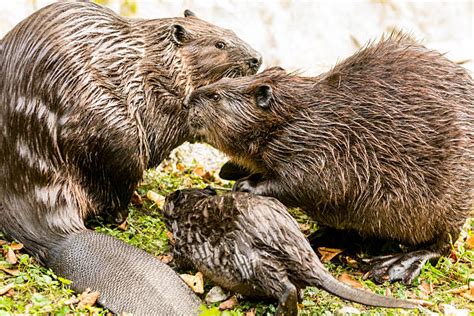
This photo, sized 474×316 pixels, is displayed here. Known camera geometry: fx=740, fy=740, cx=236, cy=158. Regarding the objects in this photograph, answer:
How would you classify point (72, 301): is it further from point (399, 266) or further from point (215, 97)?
point (399, 266)

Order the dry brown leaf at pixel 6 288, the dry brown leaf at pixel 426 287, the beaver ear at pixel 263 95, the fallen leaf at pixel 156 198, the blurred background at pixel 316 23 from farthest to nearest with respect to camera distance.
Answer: the blurred background at pixel 316 23 → the fallen leaf at pixel 156 198 → the beaver ear at pixel 263 95 → the dry brown leaf at pixel 426 287 → the dry brown leaf at pixel 6 288

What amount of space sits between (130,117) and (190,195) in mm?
522

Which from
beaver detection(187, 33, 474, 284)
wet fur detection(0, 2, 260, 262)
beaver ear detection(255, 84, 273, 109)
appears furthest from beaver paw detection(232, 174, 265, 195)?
wet fur detection(0, 2, 260, 262)

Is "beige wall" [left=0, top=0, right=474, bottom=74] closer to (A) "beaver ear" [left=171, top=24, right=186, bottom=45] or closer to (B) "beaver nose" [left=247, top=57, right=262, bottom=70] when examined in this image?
(B) "beaver nose" [left=247, top=57, right=262, bottom=70]

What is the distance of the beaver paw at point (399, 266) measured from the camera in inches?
151

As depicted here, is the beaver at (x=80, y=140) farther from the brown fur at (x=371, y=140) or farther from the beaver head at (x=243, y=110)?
the brown fur at (x=371, y=140)

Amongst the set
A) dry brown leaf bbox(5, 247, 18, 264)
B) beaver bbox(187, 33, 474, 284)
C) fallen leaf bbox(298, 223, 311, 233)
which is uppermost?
beaver bbox(187, 33, 474, 284)

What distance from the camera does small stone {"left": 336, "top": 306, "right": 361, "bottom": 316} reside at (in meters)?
3.44

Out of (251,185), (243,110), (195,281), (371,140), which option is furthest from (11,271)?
(371,140)

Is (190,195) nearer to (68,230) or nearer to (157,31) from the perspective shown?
(68,230)

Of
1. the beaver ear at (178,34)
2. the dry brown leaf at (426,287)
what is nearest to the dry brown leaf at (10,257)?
the beaver ear at (178,34)

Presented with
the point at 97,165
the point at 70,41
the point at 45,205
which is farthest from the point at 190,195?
the point at 70,41

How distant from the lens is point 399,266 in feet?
12.7

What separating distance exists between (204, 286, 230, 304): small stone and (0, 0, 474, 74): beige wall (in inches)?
117
